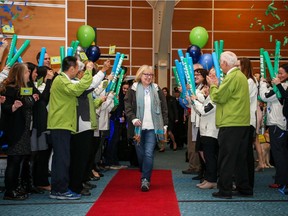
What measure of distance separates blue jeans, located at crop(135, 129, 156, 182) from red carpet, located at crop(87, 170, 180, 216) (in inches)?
9.2

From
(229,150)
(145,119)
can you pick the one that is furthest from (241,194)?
(145,119)

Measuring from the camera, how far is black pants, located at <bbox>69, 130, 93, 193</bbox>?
484 centimetres

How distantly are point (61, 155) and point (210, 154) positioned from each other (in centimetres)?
165

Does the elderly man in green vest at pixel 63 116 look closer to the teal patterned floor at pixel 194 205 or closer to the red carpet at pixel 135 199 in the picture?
the teal patterned floor at pixel 194 205

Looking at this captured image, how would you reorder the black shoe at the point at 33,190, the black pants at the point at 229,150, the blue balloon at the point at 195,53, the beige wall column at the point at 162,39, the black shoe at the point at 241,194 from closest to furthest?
the black pants at the point at 229,150 < the black shoe at the point at 241,194 < the black shoe at the point at 33,190 < the blue balloon at the point at 195,53 < the beige wall column at the point at 162,39

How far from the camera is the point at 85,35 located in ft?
25.5

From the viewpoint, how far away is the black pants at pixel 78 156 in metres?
4.84

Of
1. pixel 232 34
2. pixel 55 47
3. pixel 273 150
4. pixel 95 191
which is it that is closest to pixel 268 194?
pixel 273 150

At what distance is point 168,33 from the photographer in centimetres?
1379

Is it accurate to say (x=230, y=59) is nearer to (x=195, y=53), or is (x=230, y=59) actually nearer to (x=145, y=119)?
(x=145, y=119)

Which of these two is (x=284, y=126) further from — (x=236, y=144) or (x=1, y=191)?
(x=1, y=191)

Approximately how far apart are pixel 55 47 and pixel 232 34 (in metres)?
8.78

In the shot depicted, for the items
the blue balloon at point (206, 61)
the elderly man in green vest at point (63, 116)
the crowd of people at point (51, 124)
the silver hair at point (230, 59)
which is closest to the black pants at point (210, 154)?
the silver hair at point (230, 59)

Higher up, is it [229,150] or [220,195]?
[229,150]
